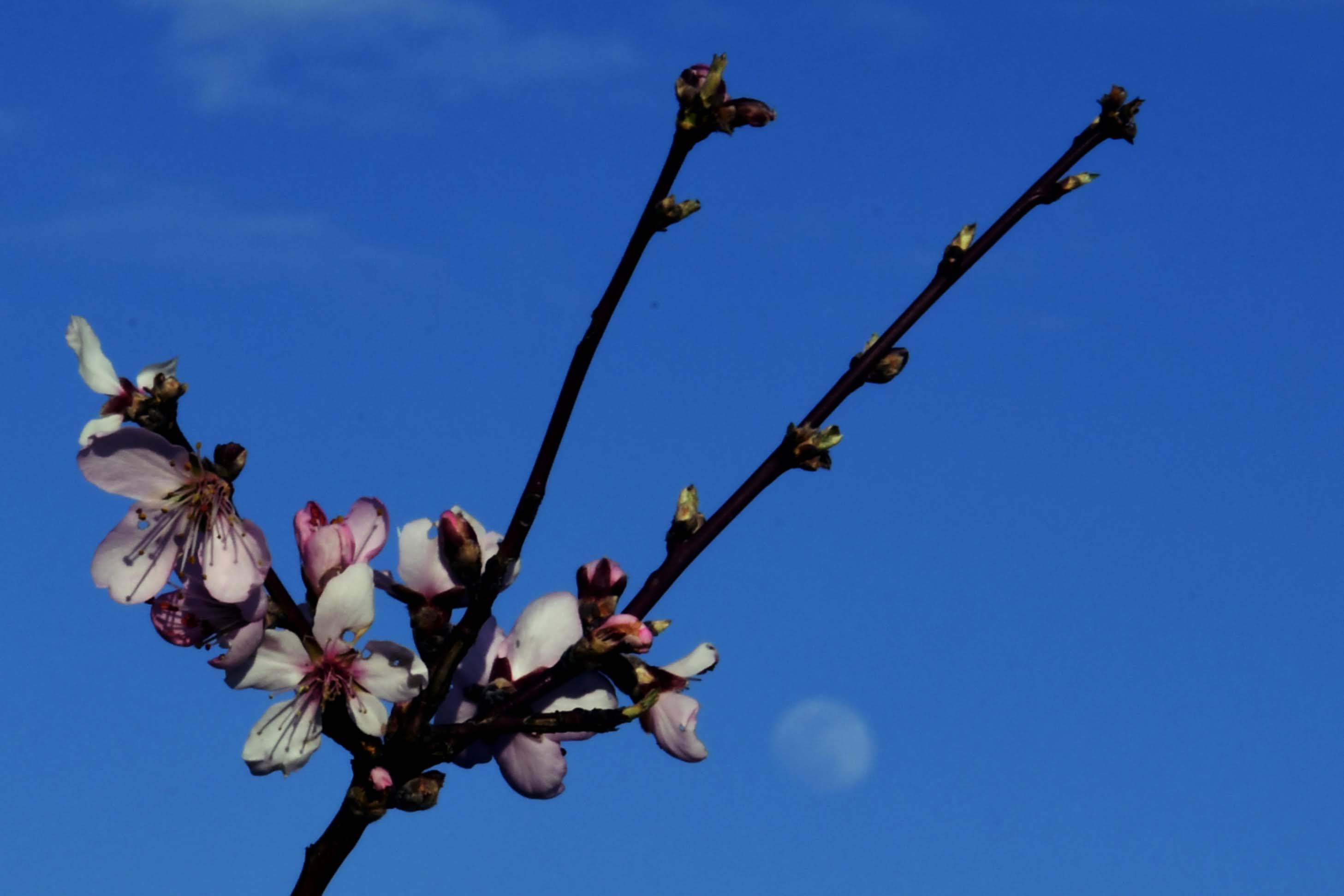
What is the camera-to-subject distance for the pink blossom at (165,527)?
9.11ft

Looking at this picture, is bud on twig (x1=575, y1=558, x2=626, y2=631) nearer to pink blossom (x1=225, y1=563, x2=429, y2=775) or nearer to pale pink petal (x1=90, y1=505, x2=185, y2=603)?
pink blossom (x1=225, y1=563, x2=429, y2=775)

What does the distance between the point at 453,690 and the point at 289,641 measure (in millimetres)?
372

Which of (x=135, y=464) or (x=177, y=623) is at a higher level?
(x=135, y=464)

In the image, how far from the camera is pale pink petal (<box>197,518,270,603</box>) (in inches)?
109

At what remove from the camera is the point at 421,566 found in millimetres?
2957

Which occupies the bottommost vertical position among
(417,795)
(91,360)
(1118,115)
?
(417,795)

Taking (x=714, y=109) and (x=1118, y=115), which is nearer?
(x=714, y=109)

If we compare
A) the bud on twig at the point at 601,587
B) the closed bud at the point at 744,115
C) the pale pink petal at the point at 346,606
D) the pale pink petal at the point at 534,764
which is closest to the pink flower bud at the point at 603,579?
the bud on twig at the point at 601,587

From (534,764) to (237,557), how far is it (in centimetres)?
74

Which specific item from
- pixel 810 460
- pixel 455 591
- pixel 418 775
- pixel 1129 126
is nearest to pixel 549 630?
pixel 455 591

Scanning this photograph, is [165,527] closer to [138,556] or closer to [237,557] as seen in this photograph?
[138,556]

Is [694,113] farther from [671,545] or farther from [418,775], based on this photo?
[418,775]

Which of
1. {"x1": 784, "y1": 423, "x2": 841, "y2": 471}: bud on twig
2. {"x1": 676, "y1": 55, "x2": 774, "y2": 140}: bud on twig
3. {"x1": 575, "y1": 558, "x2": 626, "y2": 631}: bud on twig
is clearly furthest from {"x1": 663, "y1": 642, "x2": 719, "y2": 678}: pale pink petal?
{"x1": 676, "y1": 55, "x2": 774, "y2": 140}: bud on twig

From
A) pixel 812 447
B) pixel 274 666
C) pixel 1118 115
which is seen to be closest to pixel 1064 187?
pixel 1118 115
